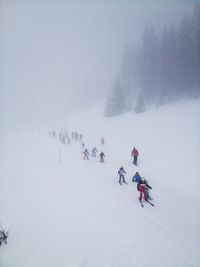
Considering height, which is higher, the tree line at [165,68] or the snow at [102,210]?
the tree line at [165,68]

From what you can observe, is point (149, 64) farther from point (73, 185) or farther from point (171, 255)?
point (171, 255)

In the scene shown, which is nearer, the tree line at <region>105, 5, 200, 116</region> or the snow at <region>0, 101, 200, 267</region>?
the snow at <region>0, 101, 200, 267</region>

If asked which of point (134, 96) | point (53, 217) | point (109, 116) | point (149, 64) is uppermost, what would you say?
point (149, 64)

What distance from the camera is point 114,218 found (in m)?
8.95

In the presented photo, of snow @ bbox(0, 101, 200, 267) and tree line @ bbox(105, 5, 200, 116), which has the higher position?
tree line @ bbox(105, 5, 200, 116)

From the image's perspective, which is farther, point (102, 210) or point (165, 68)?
point (165, 68)

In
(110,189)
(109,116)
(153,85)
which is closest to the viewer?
(110,189)

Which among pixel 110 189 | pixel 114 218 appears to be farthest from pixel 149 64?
pixel 114 218

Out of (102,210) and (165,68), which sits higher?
(165,68)

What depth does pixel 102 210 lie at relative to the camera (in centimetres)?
981

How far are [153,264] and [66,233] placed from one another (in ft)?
13.7

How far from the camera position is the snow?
675 centimetres

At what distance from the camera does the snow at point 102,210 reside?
6.75m

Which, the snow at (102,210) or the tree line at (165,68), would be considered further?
the tree line at (165,68)
